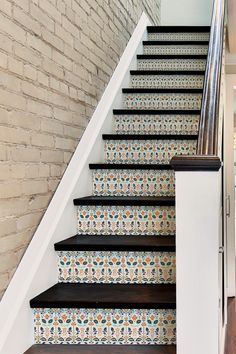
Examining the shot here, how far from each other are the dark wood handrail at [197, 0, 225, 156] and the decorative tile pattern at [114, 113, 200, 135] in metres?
0.73

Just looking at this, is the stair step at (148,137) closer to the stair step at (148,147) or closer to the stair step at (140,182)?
the stair step at (148,147)

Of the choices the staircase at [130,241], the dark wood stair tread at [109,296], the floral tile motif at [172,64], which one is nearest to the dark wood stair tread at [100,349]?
the staircase at [130,241]

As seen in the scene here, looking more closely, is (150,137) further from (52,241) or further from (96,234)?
(52,241)

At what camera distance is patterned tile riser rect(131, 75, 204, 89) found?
395cm

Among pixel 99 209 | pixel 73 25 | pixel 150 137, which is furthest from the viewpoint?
pixel 150 137

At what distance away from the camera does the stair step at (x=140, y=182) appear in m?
2.91

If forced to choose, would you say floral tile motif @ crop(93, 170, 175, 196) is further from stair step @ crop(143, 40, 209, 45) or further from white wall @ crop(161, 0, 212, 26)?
white wall @ crop(161, 0, 212, 26)

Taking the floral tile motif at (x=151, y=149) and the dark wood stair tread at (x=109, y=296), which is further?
the floral tile motif at (x=151, y=149)

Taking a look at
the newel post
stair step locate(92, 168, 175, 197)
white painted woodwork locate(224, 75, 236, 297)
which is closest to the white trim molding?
stair step locate(92, 168, 175, 197)

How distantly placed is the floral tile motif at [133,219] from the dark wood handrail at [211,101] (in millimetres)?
703

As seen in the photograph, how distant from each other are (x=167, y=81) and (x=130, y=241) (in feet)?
6.58

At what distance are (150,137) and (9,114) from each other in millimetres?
1427

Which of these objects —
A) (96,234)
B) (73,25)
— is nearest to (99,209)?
(96,234)

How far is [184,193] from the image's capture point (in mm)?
1795
